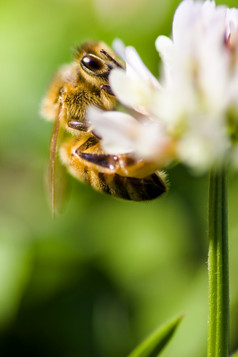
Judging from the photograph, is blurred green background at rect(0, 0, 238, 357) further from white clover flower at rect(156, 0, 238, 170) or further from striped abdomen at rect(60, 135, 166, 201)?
white clover flower at rect(156, 0, 238, 170)

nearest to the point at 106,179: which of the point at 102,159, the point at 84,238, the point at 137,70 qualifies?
the point at 102,159

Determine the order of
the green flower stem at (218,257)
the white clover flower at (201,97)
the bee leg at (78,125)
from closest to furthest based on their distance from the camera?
the white clover flower at (201,97) < the green flower stem at (218,257) < the bee leg at (78,125)

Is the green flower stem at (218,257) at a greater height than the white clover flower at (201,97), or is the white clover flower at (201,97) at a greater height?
the white clover flower at (201,97)

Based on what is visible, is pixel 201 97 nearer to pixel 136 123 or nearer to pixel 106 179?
pixel 136 123

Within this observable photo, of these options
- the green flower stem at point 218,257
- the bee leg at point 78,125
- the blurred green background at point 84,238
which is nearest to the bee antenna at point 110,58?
the bee leg at point 78,125

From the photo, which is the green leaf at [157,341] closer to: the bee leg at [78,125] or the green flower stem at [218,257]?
the green flower stem at [218,257]

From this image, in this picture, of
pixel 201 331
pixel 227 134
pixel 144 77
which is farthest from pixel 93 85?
pixel 201 331

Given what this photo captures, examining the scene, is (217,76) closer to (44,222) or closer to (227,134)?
(227,134)
